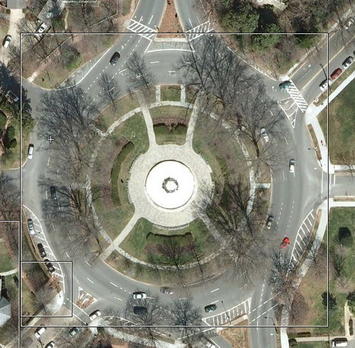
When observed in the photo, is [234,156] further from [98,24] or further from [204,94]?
[98,24]

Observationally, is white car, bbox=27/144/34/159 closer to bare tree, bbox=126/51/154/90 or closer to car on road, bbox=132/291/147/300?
bare tree, bbox=126/51/154/90

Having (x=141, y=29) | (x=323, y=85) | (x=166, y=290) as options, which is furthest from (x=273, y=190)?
(x=141, y=29)

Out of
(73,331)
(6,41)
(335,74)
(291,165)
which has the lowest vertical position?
(73,331)

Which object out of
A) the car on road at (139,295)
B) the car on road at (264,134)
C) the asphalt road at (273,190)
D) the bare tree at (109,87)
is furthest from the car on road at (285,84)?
the car on road at (139,295)

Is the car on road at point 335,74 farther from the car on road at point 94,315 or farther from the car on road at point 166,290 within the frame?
the car on road at point 94,315

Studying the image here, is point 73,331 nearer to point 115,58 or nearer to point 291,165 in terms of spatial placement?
point 291,165
